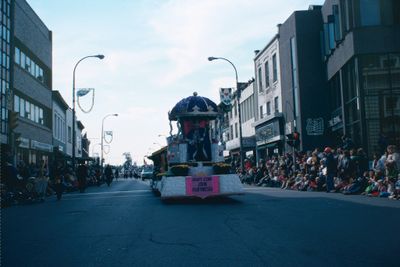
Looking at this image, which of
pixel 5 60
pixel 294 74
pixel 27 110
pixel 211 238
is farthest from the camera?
pixel 294 74

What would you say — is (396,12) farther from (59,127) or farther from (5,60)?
(59,127)

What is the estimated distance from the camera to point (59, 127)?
4956 cm

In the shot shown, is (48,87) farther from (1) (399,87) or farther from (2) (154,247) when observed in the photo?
(2) (154,247)

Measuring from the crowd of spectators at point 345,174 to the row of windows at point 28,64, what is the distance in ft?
62.4

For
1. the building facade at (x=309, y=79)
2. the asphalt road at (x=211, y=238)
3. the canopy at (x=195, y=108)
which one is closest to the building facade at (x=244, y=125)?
the building facade at (x=309, y=79)

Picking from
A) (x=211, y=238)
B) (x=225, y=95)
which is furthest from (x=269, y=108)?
(x=211, y=238)

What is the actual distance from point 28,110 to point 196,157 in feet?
73.5

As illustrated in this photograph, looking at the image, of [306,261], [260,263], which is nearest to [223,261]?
[260,263]

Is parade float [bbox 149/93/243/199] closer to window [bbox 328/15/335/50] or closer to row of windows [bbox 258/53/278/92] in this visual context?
window [bbox 328/15/335/50]

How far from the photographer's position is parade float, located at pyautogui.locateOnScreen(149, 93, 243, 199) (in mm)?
15555

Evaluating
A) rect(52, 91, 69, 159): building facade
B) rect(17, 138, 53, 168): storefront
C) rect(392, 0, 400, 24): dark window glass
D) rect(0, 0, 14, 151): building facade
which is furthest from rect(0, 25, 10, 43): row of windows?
rect(392, 0, 400, 24): dark window glass

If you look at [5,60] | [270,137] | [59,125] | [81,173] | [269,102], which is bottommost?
[81,173]

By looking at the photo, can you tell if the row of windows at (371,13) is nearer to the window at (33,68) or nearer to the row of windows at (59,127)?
the window at (33,68)

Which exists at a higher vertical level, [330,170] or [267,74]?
[267,74]
